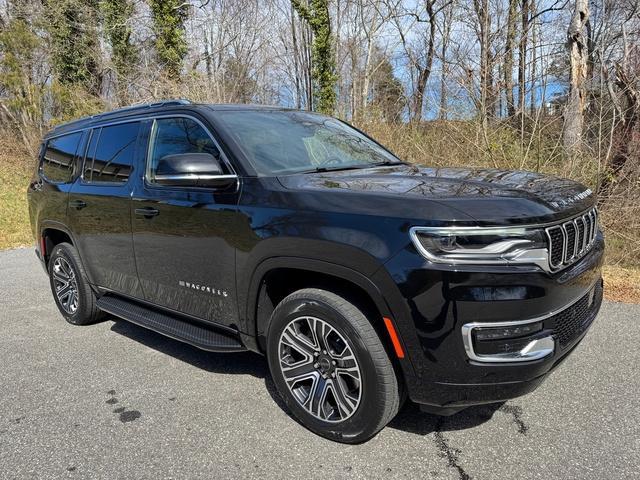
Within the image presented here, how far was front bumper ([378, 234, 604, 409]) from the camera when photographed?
220cm

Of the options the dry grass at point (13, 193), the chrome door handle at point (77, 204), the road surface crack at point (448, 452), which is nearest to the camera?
the road surface crack at point (448, 452)

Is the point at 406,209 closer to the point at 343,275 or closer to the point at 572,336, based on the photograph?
the point at 343,275

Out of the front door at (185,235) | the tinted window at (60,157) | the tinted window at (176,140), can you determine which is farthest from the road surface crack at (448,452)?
the tinted window at (60,157)

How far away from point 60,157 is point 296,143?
112 inches

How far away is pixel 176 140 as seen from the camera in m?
3.57

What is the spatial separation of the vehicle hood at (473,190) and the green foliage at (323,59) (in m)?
16.7

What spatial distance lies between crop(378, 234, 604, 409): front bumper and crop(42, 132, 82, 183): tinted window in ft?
12.1

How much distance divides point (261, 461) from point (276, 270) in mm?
1042

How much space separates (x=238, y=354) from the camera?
4070mm

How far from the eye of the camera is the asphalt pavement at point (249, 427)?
256 cm

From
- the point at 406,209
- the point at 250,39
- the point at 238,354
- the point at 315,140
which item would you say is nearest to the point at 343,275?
the point at 406,209

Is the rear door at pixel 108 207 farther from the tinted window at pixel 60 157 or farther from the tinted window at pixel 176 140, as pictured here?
the tinted window at pixel 60 157

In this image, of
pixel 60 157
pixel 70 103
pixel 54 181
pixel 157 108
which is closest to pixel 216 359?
pixel 157 108

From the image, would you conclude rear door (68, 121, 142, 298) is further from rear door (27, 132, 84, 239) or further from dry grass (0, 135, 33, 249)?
dry grass (0, 135, 33, 249)
